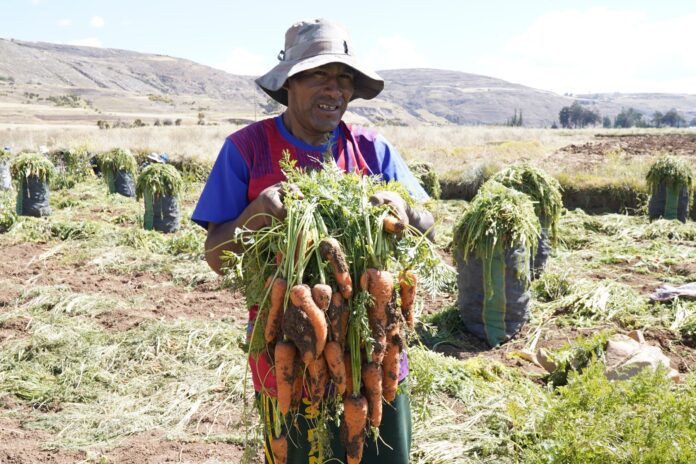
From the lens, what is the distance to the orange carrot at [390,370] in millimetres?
1862

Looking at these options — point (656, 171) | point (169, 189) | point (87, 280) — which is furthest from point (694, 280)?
point (169, 189)

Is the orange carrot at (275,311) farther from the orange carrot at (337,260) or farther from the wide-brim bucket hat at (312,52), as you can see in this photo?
the wide-brim bucket hat at (312,52)

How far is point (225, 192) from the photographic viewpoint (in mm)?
1970

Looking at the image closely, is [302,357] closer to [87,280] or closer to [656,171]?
[87,280]

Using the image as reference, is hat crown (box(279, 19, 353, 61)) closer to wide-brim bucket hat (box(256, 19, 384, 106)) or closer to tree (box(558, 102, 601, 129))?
wide-brim bucket hat (box(256, 19, 384, 106))

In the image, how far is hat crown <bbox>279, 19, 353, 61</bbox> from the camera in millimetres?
1992

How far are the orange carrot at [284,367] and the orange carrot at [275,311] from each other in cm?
5

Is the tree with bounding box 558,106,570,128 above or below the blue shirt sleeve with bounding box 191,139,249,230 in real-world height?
above

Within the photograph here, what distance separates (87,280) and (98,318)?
1.40 meters

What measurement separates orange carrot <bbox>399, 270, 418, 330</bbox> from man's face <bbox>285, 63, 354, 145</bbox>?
588 millimetres

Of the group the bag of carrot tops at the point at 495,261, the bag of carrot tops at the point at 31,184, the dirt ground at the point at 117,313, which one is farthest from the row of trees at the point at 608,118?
the dirt ground at the point at 117,313

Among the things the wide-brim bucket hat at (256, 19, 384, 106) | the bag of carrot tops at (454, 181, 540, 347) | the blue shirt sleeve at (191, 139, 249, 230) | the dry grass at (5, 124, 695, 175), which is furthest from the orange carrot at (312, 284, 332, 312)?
the dry grass at (5, 124, 695, 175)

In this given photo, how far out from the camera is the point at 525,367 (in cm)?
457

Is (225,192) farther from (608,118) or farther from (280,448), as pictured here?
(608,118)
